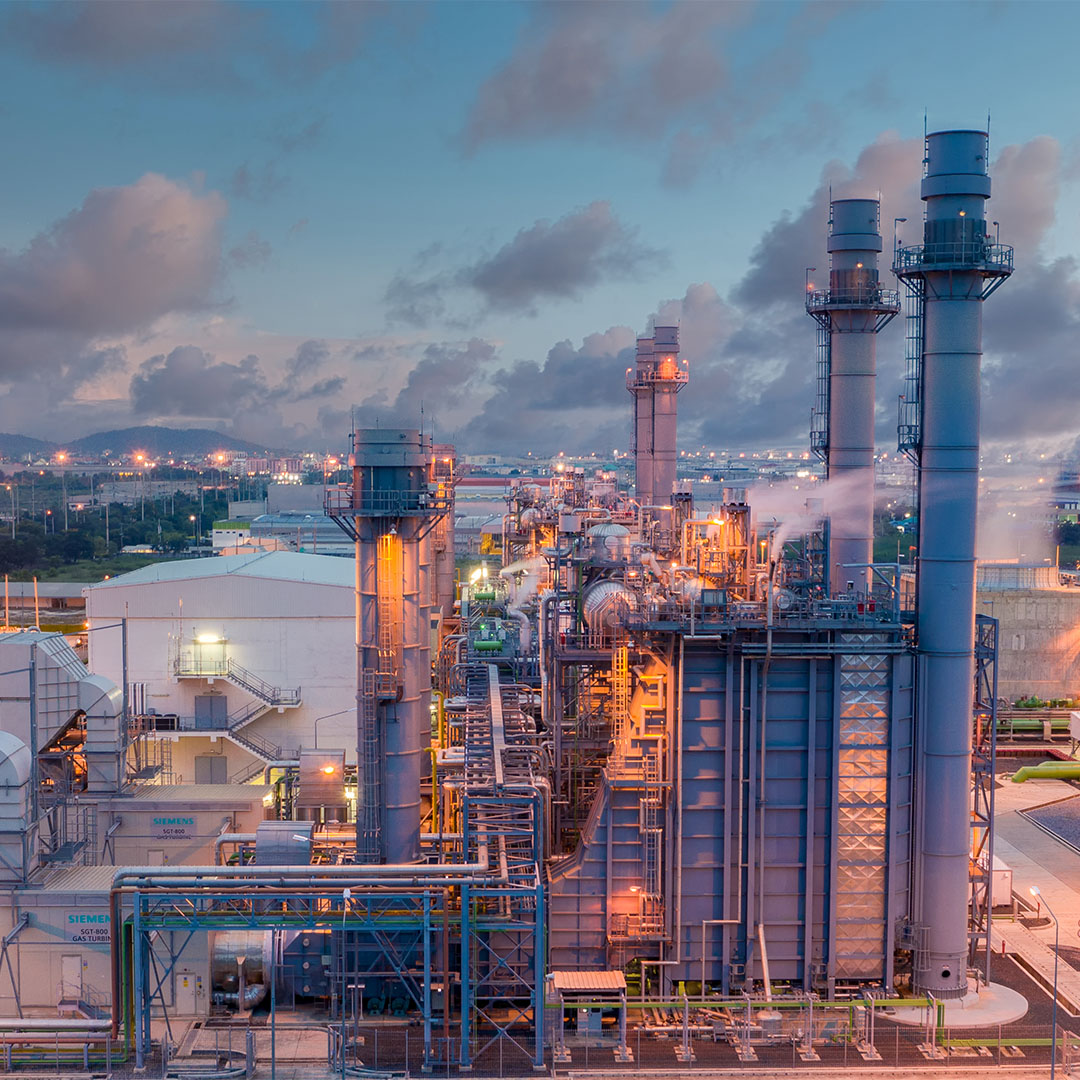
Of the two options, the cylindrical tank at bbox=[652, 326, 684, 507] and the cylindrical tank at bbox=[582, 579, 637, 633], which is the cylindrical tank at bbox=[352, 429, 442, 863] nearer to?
the cylindrical tank at bbox=[582, 579, 637, 633]

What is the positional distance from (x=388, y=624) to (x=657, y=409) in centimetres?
3941

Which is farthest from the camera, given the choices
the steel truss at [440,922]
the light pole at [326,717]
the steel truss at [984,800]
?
the light pole at [326,717]

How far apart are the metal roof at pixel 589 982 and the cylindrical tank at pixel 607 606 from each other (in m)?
8.00

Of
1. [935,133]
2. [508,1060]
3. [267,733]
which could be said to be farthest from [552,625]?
[267,733]

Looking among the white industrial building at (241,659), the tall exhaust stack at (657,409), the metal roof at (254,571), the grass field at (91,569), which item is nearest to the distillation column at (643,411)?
the tall exhaust stack at (657,409)

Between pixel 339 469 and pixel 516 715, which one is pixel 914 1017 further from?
pixel 339 469

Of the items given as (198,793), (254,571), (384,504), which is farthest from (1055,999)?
(254,571)

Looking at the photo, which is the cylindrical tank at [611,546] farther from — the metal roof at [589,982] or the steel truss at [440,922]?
the metal roof at [589,982]

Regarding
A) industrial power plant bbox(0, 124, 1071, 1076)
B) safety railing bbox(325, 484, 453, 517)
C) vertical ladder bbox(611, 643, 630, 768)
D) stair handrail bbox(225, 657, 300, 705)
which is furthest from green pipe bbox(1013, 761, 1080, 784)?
stair handrail bbox(225, 657, 300, 705)

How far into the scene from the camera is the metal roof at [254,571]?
48844 mm

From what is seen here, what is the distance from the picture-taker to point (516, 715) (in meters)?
33.7

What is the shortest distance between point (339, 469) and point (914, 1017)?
20.4 m

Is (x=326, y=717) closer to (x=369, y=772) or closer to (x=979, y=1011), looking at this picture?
(x=369, y=772)

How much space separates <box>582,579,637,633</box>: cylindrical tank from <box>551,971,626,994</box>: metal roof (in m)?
8.00
